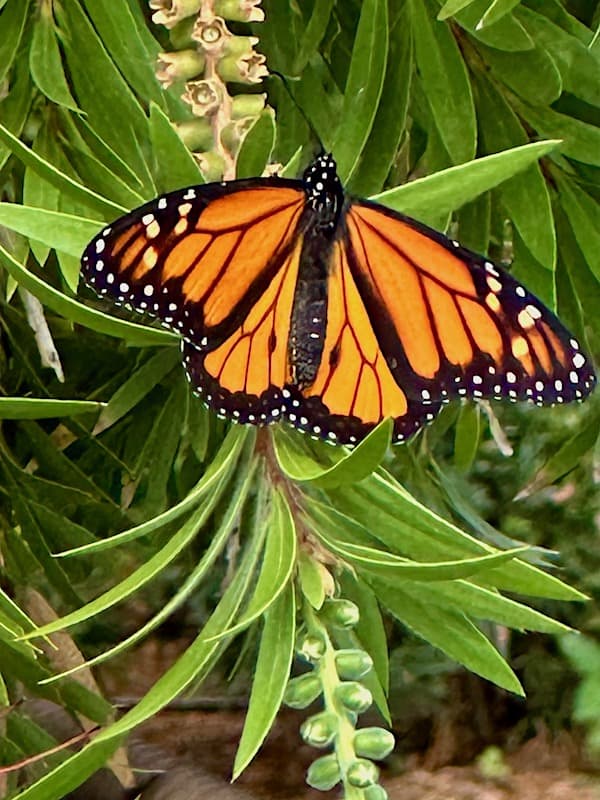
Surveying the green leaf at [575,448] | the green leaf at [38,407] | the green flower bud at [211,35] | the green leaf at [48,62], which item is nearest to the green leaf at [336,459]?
the green leaf at [38,407]

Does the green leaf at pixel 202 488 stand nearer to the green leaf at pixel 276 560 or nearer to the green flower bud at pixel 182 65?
the green leaf at pixel 276 560

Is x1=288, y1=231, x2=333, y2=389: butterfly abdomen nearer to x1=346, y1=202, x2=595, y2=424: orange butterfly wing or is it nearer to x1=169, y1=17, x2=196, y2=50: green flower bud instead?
x1=346, y1=202, x2=595, y2=424: orange butterfly wing

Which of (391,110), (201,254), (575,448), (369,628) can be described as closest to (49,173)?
(201,254)

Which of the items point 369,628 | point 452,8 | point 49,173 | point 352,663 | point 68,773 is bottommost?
point 369,628

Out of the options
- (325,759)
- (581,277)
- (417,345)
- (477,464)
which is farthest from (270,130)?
(477,464)

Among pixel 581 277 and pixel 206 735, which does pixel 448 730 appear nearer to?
pixel 206 735

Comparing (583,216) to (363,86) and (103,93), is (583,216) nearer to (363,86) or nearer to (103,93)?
(363,86)
